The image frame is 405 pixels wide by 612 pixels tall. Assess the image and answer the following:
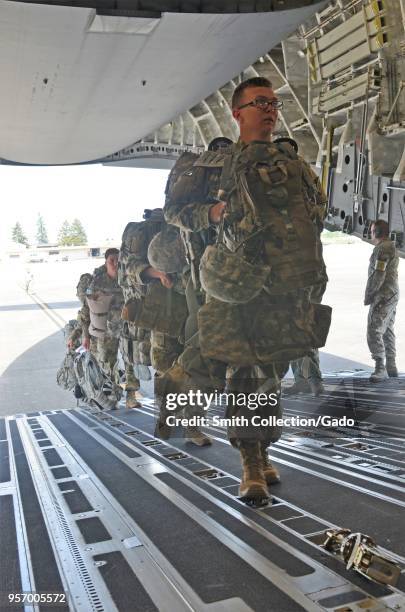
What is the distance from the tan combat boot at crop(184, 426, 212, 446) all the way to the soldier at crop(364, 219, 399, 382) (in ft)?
10.1

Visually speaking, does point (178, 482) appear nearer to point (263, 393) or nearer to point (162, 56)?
point (263, 393)

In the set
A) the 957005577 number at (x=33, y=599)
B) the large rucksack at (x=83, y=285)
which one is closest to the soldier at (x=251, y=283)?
the 957005577 number at (x=33, y=599)

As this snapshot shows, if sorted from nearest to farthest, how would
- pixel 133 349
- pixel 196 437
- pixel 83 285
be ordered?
pixel 196 437
pixel 133 349
pixel 83 285

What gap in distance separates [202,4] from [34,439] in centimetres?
359

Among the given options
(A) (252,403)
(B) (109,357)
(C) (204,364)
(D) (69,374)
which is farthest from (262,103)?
(D) (69,374)

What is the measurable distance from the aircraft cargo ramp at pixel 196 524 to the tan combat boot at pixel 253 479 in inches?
1.9

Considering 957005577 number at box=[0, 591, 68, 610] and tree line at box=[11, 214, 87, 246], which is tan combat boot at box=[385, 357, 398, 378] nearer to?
957005577 number at box=[0, 591, 68, 610]

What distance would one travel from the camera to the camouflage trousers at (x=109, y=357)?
677 centimetres

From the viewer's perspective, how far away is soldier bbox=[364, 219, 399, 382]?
6172 millimetres

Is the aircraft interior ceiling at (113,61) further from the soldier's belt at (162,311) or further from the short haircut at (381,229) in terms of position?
the soldier's belt at (162,311)

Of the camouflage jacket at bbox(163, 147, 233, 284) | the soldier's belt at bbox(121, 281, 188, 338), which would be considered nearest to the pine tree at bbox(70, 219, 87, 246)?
the soldier's belt at bbox(121, 281, 188, 338)

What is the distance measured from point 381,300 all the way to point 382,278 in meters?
0.25

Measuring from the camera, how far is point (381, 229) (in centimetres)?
545

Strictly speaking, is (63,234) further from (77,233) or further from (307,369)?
(307,369)
